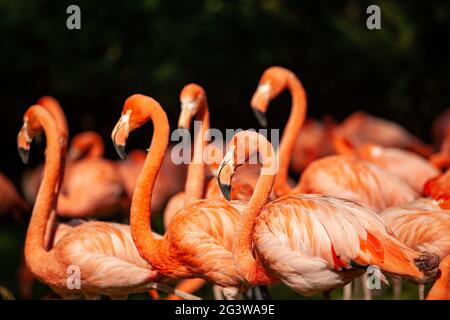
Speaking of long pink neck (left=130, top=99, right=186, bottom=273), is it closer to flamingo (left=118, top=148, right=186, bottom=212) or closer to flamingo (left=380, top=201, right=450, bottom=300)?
flamingo (left=380, top=201, right=450, bottom=300)

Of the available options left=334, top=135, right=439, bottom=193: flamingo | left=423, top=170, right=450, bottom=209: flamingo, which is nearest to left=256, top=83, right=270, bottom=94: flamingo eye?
left=423, top=170, right=450, bottom=209: flamingo

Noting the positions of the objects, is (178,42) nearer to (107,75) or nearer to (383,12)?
(107,75)

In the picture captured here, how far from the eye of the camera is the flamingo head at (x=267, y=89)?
227 inches

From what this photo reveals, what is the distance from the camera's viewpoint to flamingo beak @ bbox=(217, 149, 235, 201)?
4023 mm

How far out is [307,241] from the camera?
407 cm

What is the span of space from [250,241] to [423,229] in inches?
37.3

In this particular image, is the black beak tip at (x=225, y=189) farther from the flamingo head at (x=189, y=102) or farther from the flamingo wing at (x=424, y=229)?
the flamingo head at (x=189, y=102)

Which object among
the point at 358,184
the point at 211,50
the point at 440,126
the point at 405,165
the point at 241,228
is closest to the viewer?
the point at 241,228

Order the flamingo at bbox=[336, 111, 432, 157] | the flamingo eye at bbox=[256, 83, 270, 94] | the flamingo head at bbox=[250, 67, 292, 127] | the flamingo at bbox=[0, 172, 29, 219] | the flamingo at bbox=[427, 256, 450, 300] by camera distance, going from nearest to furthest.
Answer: the flamingo at bbox=[427, 256, 450, 300]
the flamingo head at bbox=[250, 67, 292, 127]
the flamingo eye at bbox=[256, 83, 270, 94]
the flamingo at bbox=[0, 172, 29, 219]
the flamingo at bbox=[336, 111, 432, 157]

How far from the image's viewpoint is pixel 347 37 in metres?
11.7

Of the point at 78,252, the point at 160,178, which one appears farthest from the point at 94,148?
the point at 78,252

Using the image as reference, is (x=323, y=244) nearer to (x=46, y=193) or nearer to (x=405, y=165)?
(x=46, y=193)

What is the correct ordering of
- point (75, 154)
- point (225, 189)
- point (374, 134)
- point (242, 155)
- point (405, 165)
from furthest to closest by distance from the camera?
1. point (374, 134)
2. point (75, 154)
3. point (405, 165)
4. point (242, 155)
5. point (225, 189)
